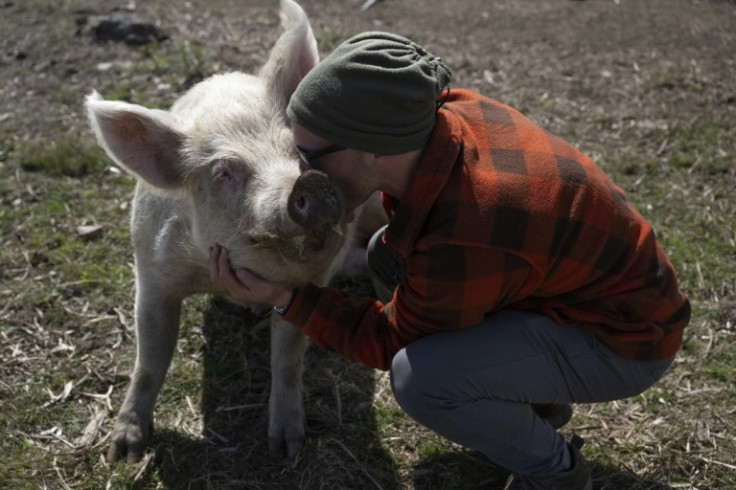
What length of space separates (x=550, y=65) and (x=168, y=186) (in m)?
4.26

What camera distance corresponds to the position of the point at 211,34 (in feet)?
22.7

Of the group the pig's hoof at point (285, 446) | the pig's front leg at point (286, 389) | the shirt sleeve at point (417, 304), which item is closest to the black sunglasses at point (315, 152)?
the shirt sleeve at point (417, 304)

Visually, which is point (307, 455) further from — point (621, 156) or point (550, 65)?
point (550, 65)

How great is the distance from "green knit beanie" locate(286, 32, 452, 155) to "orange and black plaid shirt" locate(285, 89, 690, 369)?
0.13 m

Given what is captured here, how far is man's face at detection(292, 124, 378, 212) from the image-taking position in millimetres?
2352

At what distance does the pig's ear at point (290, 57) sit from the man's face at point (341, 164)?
2.25 ft

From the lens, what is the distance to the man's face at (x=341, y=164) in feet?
7.72

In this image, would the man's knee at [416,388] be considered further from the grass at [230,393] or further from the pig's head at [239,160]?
the grass at [230,393]

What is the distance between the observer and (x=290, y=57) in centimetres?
306

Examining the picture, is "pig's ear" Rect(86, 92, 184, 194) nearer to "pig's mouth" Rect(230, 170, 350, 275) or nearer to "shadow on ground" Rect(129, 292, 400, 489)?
"pig's mouth" Rect(230, 170, 350, 275)

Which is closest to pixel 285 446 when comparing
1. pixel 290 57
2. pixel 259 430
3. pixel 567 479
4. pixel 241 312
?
pixel 259 430

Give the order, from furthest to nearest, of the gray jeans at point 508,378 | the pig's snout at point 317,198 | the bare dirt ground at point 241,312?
1. the bare dirt ground at point 241,312
2. the gray jeans at point 508,378
3. the pig's snout at point 317,198

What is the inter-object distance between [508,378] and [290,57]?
5.06 ft

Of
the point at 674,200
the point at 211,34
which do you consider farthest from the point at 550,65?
the point at 211,34
